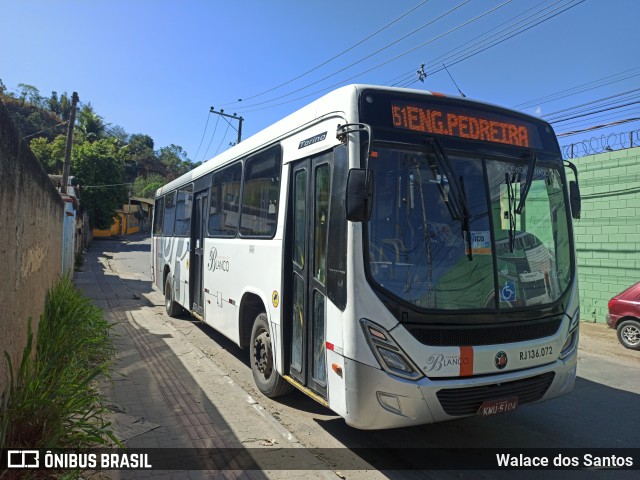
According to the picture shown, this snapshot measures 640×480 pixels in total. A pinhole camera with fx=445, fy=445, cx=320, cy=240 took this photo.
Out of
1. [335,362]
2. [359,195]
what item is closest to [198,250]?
[335,362]

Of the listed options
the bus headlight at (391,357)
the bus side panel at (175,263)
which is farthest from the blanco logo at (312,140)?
the bus side panel at (175,263)

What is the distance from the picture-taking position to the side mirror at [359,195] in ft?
11.0

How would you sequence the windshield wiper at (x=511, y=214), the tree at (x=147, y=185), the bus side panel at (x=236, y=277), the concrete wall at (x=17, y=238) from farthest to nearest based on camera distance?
1. the tree at (x=147, y=185)
2. the bus side panel at (x=236, y=277)
3. the windshield wiper at (x=511, y=214)
4. the concrete wall at (x=17, y=238)

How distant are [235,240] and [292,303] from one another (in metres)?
2.04

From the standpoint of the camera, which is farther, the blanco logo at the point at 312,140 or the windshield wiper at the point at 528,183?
the blanco logo at the point at 312,140

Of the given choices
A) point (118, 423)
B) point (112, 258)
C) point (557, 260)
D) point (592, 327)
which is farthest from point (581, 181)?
point (112, 258)

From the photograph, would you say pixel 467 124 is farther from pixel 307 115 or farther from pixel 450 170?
pixel 307 115

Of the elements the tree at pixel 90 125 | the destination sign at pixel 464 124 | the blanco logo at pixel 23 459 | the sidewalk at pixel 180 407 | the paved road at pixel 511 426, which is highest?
the tree at pixel 90 125

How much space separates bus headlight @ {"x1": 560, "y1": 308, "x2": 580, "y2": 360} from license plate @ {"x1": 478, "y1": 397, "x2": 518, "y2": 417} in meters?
0.75

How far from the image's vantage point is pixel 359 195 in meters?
3.35

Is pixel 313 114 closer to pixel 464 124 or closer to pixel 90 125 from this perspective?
pixel 464 124

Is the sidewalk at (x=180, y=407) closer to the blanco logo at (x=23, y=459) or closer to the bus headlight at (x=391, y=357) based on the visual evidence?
the blanco logo at (x=23, y=459)

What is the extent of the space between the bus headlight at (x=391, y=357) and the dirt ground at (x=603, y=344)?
650 centimetres

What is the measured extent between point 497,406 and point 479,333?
24.3 inches
